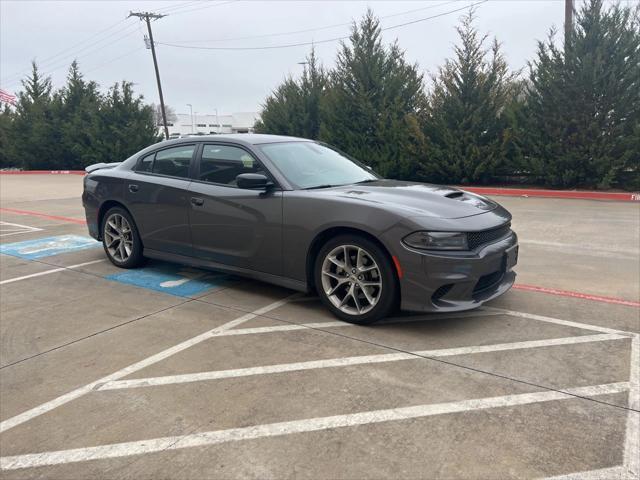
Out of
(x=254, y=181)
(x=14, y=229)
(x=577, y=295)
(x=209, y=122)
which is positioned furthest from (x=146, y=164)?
(x=209, y=122)

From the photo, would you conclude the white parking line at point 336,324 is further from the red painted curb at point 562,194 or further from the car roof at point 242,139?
the red painted curb at point 562,194

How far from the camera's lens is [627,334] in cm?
381

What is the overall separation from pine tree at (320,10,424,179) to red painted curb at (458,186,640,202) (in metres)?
2.68

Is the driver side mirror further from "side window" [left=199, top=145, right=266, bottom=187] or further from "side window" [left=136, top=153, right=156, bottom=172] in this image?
"side window" [left=136, top=153, right=156, bottom=172]

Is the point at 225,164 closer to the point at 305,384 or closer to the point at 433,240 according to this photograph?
the point at 433,240

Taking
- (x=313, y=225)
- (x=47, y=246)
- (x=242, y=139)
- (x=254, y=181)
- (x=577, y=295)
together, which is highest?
(x=242, y=139)

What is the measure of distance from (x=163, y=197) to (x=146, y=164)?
0.68 metres

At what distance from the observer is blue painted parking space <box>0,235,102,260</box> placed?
6.91m

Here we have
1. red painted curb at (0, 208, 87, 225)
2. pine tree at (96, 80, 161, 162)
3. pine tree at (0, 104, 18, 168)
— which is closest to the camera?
red painted curb at (0, 208, 87, 225)

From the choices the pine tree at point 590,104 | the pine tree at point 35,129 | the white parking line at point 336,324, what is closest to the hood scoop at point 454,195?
the white parking line at point 336,324

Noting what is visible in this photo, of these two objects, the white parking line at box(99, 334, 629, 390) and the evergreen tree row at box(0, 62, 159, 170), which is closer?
the white parking line at box(99, 334, 629, 390)

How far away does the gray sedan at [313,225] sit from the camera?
3676 mm

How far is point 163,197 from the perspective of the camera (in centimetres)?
519

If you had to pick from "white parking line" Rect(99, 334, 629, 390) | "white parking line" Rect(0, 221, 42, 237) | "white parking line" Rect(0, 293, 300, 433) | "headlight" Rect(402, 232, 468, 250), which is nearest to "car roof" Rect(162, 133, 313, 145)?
"white parking line" Rect(0, 293, 300, 433)
